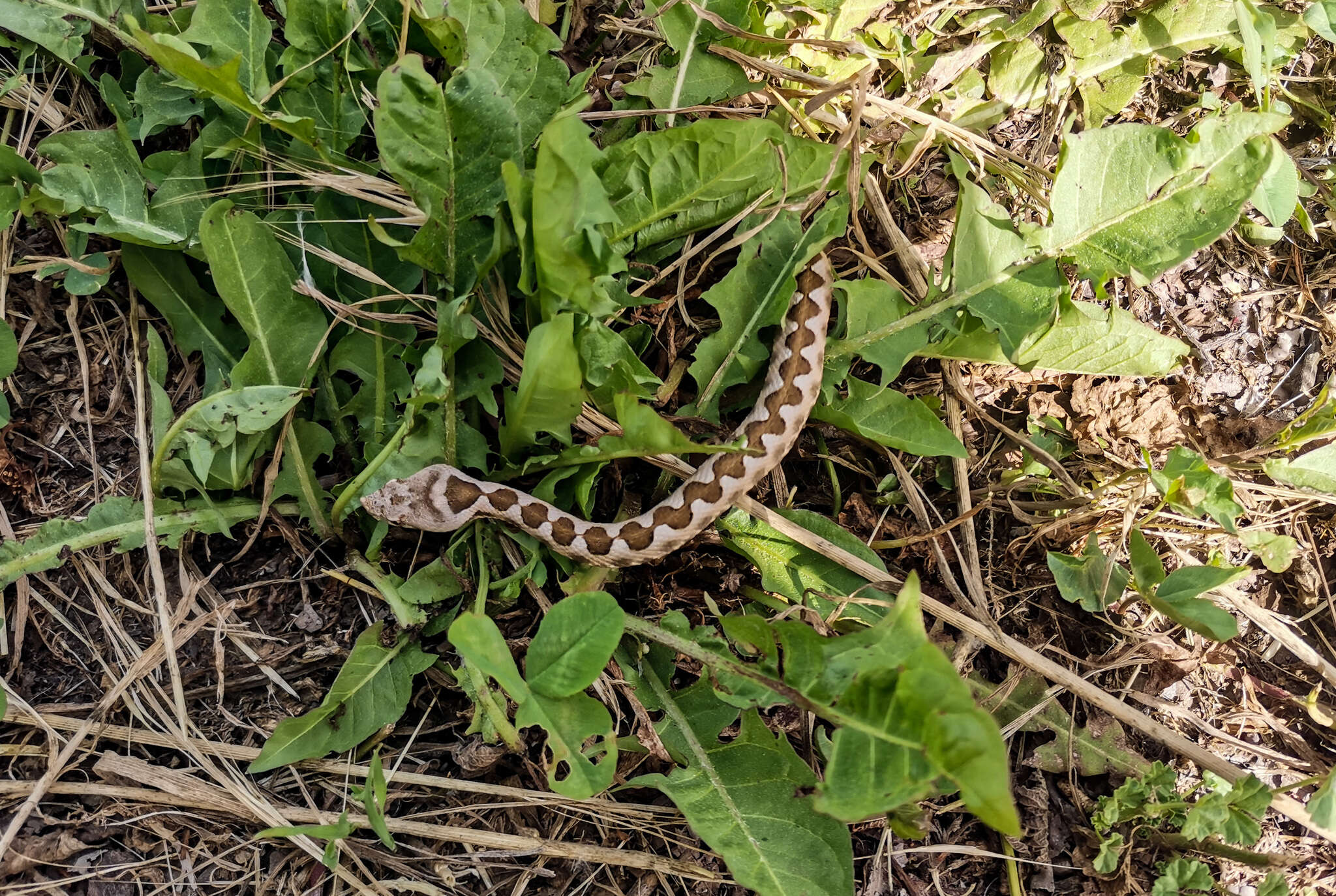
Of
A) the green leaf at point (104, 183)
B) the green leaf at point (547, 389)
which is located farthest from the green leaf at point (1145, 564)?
the green leaf at point (104, 183)

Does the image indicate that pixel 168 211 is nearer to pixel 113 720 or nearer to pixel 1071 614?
pixel 113 720

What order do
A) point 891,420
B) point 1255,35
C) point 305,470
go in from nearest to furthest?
point 305,470
point 1255,35
point 891,420

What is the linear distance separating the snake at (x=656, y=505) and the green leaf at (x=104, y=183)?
53.1 inches

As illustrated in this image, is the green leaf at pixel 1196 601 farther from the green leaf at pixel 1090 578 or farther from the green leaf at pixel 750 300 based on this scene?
the green leaf at pixel 750 300

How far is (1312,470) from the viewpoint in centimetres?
343

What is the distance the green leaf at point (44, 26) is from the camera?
3.14m

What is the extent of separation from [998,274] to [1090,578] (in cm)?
132

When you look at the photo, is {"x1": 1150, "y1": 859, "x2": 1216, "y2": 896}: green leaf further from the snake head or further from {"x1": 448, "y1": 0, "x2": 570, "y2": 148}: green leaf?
{"x1": 448, "y1": 0, "x2": 570, "y2": 148}: green leaf

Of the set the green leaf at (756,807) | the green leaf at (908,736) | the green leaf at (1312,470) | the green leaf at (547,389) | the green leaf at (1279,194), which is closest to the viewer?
the green leaf at (908,736)

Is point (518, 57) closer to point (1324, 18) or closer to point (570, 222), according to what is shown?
point (570, 222)

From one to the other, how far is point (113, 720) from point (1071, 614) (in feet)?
13.0

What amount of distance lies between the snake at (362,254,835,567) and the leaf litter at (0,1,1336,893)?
13 cm

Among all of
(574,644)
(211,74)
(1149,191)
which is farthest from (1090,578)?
(211,74)

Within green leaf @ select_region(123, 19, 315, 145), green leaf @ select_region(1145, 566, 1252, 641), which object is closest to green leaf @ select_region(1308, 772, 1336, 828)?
green leaf @ select_region(1145, 566, 1252, 641)
